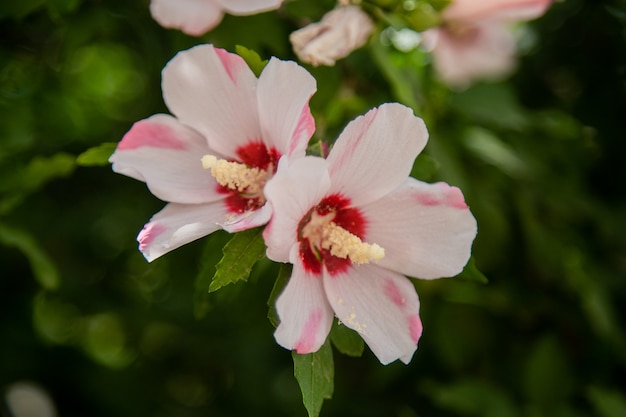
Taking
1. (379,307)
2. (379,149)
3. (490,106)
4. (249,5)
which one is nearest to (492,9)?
(490,106)

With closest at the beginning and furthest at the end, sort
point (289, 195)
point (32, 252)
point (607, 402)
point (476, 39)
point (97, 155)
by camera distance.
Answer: point (289, 195) < point (97, 155) < point (32, 252) < point (607, 402) < point (476, 39)

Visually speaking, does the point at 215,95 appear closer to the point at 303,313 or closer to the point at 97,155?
the point at 97,155

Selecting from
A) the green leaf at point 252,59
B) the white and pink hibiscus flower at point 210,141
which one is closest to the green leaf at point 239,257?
the white and pink hibiscus flower at point 210,141

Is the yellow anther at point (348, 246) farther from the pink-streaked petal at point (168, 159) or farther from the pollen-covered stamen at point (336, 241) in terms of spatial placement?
the pink-streaked petal at point (168, 159)

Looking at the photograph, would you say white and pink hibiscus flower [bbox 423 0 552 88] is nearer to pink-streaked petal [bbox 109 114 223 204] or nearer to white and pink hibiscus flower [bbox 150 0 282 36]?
white and pink hibiscus flower [bbox 150 0 282 36]

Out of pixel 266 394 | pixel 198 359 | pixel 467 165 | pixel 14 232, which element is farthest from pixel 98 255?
pixel 467 165

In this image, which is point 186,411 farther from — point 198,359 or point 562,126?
point 562,126

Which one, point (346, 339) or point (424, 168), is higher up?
point (424, 168)
